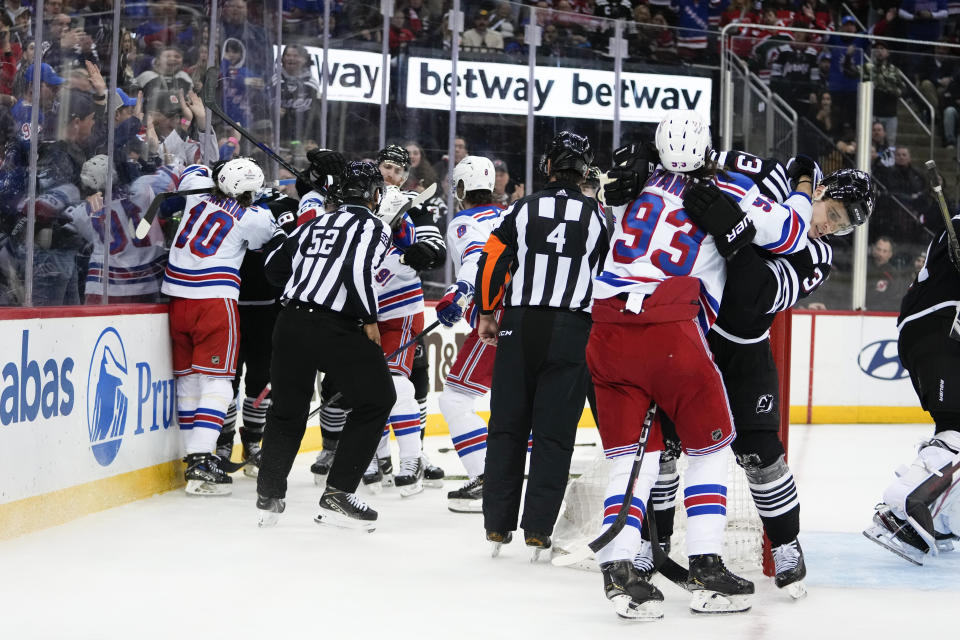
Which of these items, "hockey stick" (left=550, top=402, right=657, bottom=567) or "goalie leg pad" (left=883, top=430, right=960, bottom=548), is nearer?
"hockey stick" (left=550, top=402, right=657, bottom=567)

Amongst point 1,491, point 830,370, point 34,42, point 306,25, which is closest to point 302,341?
point 1,491

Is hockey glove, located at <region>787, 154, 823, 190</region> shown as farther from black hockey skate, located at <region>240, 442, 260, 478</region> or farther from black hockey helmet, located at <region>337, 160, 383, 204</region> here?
black hockey skate, located at <region>240, 442, 260, 478</region>

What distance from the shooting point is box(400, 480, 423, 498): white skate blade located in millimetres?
5684

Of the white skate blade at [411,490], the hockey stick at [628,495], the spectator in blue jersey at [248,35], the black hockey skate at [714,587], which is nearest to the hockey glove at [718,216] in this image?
the hockey stick at [628,495]

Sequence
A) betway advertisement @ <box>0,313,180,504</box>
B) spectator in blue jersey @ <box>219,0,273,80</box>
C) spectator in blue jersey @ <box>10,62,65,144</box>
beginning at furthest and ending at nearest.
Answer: spectator in blue jersey @ <box>219,0,273,80</box> → spectator in blue jersey @ <box>10,62,65,144</box> → betway advertisement @ <box>0,313,180,504</box>

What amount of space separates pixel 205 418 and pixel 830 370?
5.45 metres

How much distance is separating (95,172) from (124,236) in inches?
14.6

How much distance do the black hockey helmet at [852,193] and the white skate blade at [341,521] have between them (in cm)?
208

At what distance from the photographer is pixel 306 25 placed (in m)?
7.69

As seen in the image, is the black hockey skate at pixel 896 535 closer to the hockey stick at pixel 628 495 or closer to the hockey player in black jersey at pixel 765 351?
the hockey player in black jersey at pixel 765 351

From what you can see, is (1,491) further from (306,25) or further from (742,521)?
(306,25)

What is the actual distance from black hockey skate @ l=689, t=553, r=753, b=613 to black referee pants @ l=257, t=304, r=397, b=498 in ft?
5.27

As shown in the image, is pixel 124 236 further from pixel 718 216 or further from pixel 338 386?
pixel 718 216

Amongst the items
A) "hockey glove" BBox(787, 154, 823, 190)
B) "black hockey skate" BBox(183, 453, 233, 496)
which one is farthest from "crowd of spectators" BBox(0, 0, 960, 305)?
"hockey glove" BBox(787, 154, 823, 190)
